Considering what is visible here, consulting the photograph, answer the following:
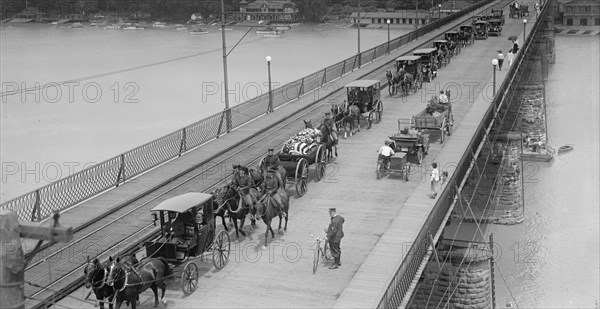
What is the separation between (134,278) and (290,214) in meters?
8.16

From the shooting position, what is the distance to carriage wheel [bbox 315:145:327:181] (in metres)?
27.6

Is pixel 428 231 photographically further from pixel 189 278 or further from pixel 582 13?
pixel 582 13

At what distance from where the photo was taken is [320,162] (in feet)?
92.0

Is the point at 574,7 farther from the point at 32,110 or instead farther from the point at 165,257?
the point at 165,257

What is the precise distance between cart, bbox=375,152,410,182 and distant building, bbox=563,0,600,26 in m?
128

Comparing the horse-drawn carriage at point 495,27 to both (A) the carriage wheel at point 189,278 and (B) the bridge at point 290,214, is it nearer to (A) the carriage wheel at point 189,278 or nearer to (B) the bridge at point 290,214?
(B) the bridge at point 290,214

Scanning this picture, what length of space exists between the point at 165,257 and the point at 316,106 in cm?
2469

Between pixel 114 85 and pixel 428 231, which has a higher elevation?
pixel 428 231

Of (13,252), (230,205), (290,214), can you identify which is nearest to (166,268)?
(230,205)

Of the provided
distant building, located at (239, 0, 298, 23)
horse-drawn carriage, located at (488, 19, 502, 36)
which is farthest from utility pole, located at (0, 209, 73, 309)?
distant building, located at (239, 0, 298, 23)

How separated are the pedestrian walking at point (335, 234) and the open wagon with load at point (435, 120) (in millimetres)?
12384

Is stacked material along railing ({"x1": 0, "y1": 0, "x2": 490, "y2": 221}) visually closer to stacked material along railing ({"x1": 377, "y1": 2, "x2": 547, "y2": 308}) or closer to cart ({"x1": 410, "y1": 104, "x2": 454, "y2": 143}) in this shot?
cart ({"x1": 410, "y1": 104, "x2": 454, "y2": 143})

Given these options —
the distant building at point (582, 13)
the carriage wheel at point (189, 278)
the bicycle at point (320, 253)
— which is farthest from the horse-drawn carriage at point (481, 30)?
the distant building at point (582, 13)

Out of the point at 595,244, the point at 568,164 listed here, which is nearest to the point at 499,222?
the point at 595,244
